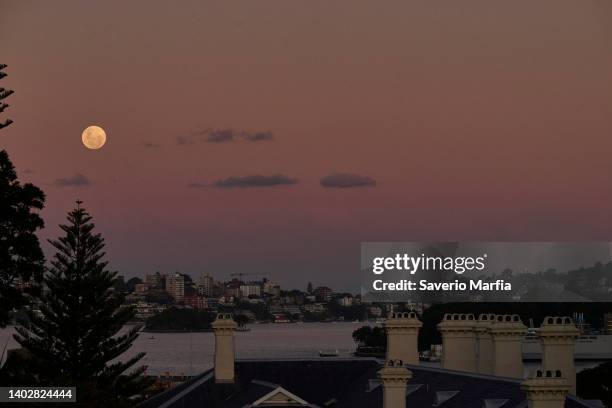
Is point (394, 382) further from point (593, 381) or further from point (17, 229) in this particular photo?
point (593, 381)

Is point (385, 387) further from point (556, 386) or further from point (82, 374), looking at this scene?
point (82, 374)

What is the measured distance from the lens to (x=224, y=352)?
213 feet

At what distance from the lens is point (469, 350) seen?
→ 66312 millimetres

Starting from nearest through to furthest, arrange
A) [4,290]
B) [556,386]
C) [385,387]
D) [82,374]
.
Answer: [556,386]
[385,387]
[4,290]
[82,374]

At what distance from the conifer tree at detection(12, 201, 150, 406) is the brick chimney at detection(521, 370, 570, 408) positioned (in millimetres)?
39421

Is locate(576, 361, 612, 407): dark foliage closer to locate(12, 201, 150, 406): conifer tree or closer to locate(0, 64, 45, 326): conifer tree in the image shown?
locate(12, 201, 150, 406): conifer tree

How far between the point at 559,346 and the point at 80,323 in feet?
111

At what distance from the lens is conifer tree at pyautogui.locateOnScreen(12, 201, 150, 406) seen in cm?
7975

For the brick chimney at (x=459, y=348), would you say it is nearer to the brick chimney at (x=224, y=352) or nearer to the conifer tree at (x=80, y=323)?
the brick chimney at (x=224, y=352)

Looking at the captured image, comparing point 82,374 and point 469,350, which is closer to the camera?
point 469,350

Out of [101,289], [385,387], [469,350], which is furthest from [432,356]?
[385,387]

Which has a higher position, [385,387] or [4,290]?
[4,290]

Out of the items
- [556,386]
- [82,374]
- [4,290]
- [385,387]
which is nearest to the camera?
[556,386]

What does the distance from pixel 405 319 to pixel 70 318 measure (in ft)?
74.7
